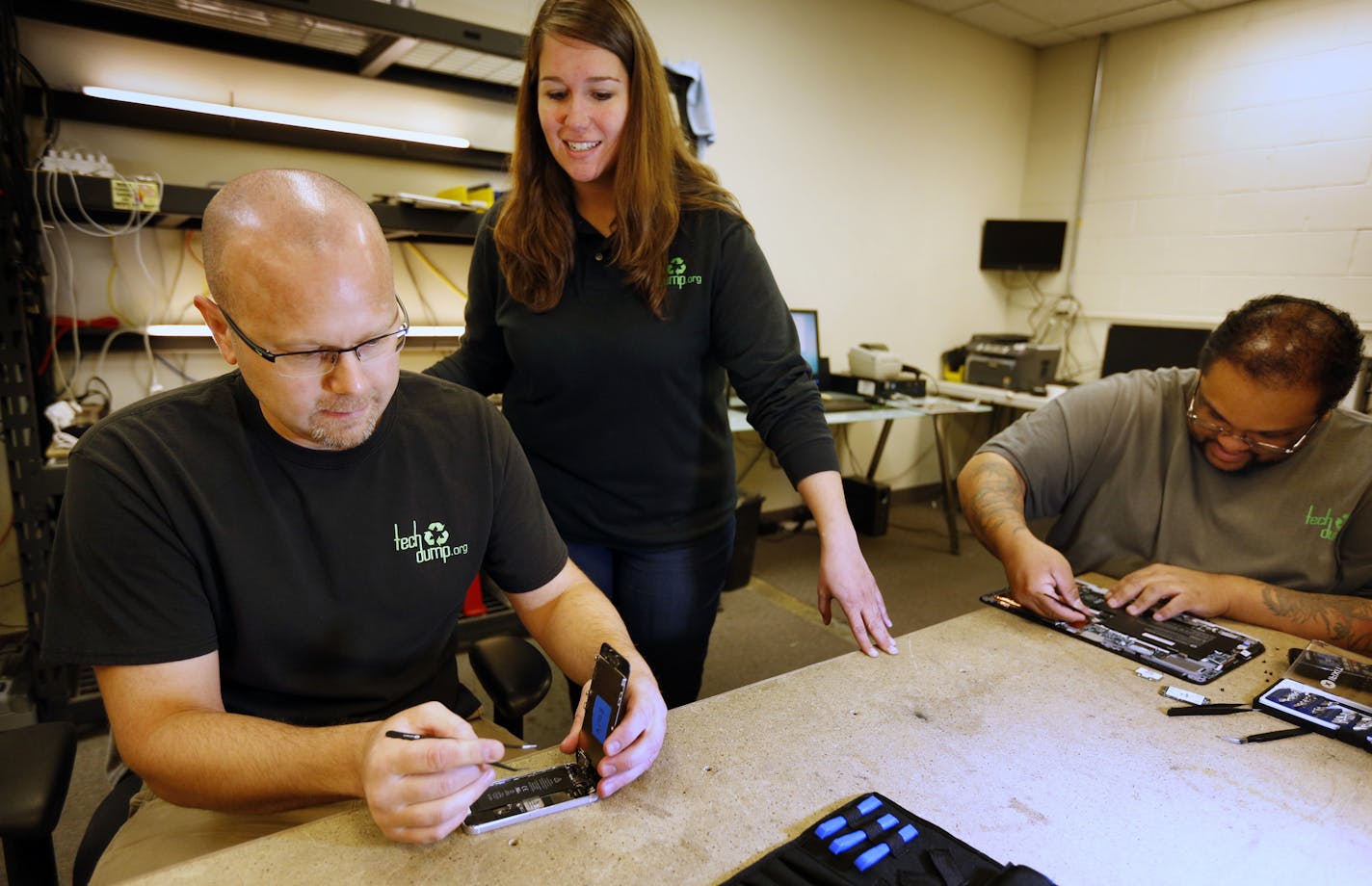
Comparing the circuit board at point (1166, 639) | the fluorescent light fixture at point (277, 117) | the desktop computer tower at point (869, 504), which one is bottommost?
the desktop computer tower at point (869, 504)

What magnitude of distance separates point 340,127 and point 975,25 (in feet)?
11.9

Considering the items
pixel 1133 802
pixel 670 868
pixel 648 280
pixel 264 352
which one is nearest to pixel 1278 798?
pixel 1133 802

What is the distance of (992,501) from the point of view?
146cm

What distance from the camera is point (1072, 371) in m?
4.71

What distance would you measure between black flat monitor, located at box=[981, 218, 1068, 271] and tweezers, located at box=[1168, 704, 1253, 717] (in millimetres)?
4154

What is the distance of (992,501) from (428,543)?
1.04 metres

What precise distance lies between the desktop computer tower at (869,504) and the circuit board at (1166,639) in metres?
2.71

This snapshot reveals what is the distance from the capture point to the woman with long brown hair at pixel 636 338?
1.25 m

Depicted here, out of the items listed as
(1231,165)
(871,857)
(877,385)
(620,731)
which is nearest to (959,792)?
(871,857)

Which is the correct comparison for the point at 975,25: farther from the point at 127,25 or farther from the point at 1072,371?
the point at 127,25

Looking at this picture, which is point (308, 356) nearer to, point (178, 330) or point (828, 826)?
point (828, 826)

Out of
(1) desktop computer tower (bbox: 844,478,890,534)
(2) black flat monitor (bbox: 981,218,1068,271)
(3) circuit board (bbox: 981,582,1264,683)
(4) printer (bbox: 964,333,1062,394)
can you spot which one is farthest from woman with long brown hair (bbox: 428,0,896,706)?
(2) black flat monitor (bbox: 981,218,1068,271)

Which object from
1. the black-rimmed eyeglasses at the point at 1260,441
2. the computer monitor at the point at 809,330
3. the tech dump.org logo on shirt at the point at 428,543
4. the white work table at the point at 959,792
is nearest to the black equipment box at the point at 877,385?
the computer monitor at the point at 809,330

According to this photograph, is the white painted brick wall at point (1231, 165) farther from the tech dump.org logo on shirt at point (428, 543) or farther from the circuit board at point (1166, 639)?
the tech dump.org logo on shirt at point (428, 543)
